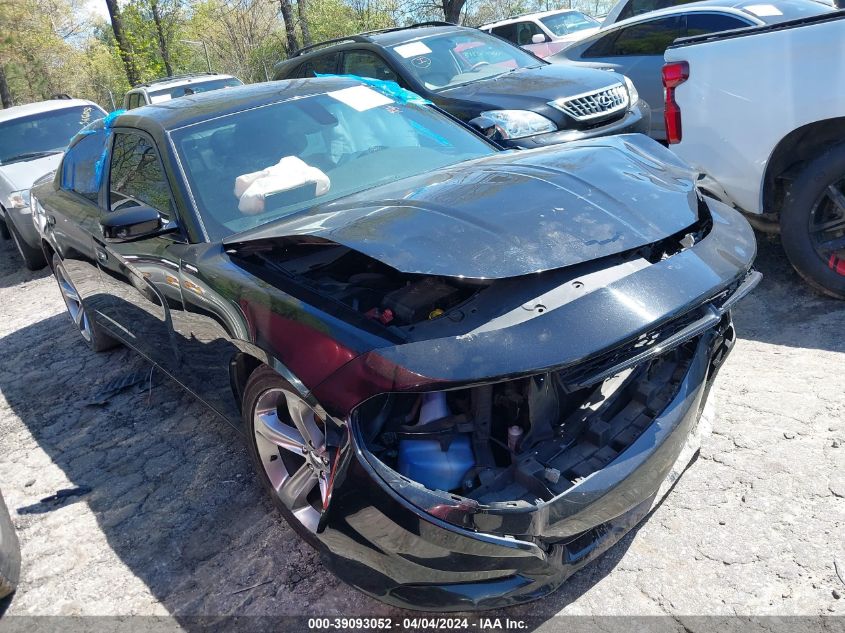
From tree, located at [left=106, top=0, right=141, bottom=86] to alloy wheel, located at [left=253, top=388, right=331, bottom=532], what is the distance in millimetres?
20038

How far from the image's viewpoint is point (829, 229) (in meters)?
3.94

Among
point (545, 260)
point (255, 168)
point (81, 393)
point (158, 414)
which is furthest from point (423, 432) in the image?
point (81, 393)

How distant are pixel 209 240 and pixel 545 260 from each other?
1.51 m

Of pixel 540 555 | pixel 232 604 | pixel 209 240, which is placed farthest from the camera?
pixel 209 240

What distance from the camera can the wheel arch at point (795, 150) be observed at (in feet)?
12.8

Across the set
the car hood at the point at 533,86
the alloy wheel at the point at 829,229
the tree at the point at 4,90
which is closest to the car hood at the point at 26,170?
the car hood at the point at 533,86

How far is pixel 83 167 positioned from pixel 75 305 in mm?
1306

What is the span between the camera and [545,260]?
7.22 feet

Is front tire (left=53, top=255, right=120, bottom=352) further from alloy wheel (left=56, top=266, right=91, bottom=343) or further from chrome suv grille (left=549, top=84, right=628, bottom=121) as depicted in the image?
chrome suv grille (left=549, top=84, right=628, bottom=121)

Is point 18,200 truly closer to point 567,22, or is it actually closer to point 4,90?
point 567,22

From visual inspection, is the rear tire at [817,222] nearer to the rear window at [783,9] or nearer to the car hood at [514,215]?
the car hood at [514,215]

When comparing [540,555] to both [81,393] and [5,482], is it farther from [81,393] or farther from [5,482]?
[81,393]

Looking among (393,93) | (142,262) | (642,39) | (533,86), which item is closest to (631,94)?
(533,86)

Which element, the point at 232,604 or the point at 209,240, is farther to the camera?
the point at 209,240
